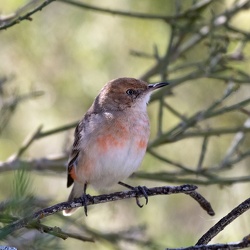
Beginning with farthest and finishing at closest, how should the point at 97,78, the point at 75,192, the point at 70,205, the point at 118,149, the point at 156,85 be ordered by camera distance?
the point at 97,78
the point at 75,192
the point at 156,85
the point at 118,149
the point at 70,205

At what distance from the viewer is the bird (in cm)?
420

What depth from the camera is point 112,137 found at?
4.20 m

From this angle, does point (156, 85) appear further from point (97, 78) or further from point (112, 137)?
point (97, 78)

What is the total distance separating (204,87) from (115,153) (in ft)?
7.13

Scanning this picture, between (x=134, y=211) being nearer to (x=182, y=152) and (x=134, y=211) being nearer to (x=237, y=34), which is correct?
(x=182, y=152)

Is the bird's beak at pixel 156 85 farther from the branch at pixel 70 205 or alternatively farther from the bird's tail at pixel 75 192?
the branch at pixel 70 205

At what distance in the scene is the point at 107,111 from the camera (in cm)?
444

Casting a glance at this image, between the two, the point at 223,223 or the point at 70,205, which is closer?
the point at 223,223

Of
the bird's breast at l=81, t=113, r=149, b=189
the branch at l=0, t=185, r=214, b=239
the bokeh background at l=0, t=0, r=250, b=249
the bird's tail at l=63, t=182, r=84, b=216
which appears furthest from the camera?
the bokeh background at l=0, t=0, r=250, b=249

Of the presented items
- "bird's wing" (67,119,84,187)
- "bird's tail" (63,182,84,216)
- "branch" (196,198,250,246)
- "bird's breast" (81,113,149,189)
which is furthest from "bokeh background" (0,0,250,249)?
"branch" (196,198,250,246)

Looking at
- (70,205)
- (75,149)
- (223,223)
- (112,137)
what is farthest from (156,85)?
(223,223)

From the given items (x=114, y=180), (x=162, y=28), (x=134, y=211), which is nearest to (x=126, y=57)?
(x=162, y=28)

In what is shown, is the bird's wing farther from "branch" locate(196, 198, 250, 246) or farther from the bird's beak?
"branch" locate(196, 198, 250, 246)

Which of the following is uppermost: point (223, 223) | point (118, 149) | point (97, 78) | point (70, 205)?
point (97, 78)
